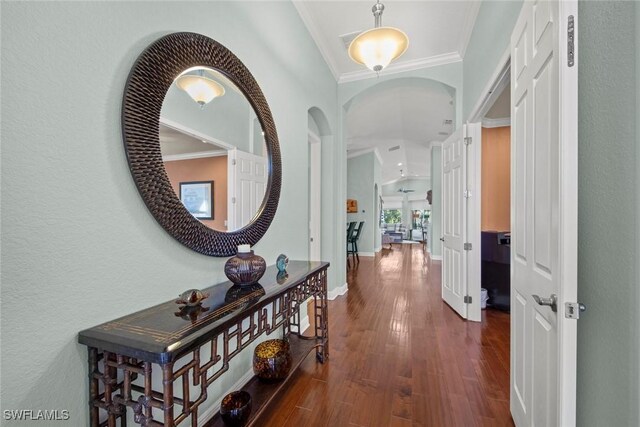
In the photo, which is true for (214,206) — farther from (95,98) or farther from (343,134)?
(343,134)

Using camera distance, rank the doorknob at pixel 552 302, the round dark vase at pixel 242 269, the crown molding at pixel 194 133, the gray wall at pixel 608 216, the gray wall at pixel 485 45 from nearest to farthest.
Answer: the gray wall at pixel 608 216 → the doorknob at pixel 552 302 → the crown molding at pixel 194 133 → the round dark vase at pixel 242 269 → the gray wall at pixel 485 45

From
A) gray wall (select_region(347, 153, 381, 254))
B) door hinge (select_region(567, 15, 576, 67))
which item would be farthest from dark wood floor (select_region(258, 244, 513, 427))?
gray wall (select_region(347, 153, 381, 254))

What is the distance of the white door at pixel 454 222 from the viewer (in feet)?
10.1

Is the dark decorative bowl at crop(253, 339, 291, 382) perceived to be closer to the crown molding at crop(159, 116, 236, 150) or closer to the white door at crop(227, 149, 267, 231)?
the white door at crop(227, 149, 267, 231)

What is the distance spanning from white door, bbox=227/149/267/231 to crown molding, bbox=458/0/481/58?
2752mm

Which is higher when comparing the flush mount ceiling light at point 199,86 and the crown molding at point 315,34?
the crown molding at point 315,34

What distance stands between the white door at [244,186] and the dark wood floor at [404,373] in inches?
50.2

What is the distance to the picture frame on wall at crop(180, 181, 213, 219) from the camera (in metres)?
1.36

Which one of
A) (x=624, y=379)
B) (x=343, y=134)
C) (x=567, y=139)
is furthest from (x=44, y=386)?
(x=343, y=134)

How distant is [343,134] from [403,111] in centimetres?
204

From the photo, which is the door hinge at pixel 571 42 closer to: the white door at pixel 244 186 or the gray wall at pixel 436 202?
the white door at pixel 244 186

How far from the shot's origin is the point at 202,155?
1490 millimetres

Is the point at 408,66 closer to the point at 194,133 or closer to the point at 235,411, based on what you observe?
the point at 194,133

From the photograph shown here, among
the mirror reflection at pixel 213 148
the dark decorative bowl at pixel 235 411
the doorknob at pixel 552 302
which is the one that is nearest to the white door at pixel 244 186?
the mirror reflection at pixel 213 148
